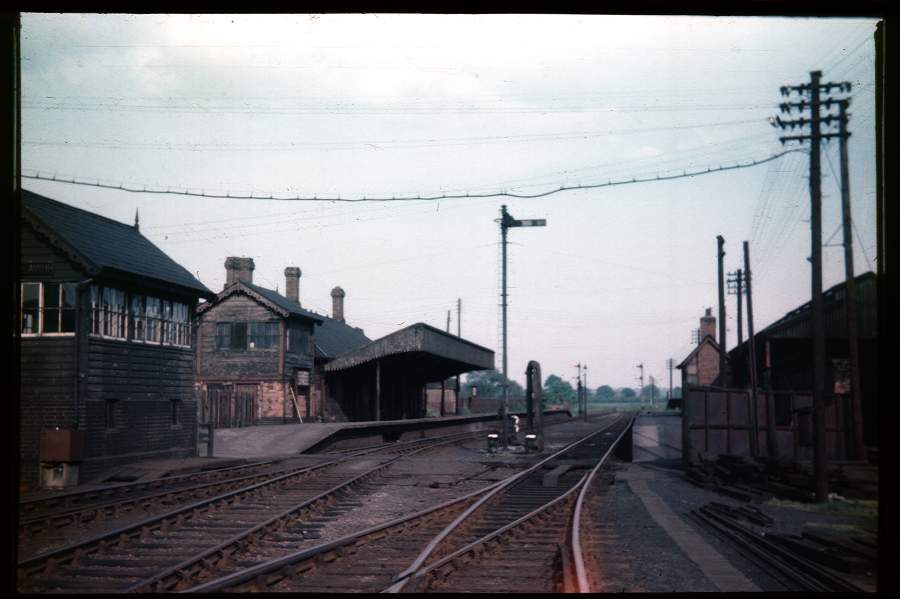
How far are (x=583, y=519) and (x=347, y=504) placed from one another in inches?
160

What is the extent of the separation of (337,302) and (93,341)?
3660cm

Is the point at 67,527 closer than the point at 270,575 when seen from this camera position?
No

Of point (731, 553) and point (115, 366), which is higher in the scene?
point (115, 366)

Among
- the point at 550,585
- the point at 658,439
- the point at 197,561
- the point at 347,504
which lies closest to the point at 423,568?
the point at 550,585

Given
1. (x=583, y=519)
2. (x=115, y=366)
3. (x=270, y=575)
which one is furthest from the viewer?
(x=115, y=366)

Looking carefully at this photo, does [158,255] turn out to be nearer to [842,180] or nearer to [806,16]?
[842,180]

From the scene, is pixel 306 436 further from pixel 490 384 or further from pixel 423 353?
pixel 490 384

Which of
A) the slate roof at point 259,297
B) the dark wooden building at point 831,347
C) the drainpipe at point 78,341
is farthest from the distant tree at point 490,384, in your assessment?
the drainpipe at point 78,341

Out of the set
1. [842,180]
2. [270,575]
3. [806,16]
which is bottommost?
[270,575]

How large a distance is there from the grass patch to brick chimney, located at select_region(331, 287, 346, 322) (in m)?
41.8

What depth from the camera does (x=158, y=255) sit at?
22.4 m

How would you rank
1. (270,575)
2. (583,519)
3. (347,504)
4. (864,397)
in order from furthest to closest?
(864,397) < (347,504) < (583,519) < (270,575)

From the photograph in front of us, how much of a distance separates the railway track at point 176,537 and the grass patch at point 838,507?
813cm

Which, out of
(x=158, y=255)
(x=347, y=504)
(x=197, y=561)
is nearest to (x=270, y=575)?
(x=197, y=561)
